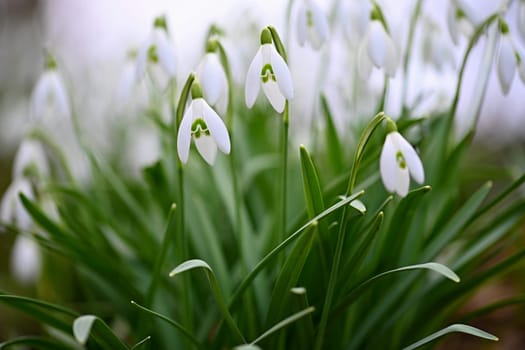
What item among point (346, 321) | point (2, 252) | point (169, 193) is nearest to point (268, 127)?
point (169, 193)

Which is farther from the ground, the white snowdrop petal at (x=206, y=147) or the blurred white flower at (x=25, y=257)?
the white snowdrop petal at (x=206, y=147)

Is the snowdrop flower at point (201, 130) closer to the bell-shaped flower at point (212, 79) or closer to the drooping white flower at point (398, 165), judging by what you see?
the bell-shaped flower at point (212, 79)

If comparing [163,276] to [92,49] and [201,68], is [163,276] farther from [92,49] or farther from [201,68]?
[92,49]

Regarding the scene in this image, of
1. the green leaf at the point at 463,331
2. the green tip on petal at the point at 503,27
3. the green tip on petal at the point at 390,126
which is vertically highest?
the green tip on petal at the point at 503,27

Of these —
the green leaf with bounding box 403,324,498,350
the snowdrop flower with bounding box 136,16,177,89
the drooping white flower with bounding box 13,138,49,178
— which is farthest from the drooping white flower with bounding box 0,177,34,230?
the green leaf with bounding box 403,324,498,350

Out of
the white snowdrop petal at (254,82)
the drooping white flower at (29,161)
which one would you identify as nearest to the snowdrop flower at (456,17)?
the white snowdrop petal at (254,82)

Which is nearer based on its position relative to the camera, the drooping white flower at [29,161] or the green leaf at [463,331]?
the green leaf at [463,331]

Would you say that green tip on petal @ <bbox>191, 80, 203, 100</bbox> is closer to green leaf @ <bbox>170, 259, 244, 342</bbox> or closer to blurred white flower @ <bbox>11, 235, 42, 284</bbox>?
green leaf @ <bbox>170, 259, 244, 342</bbox>
